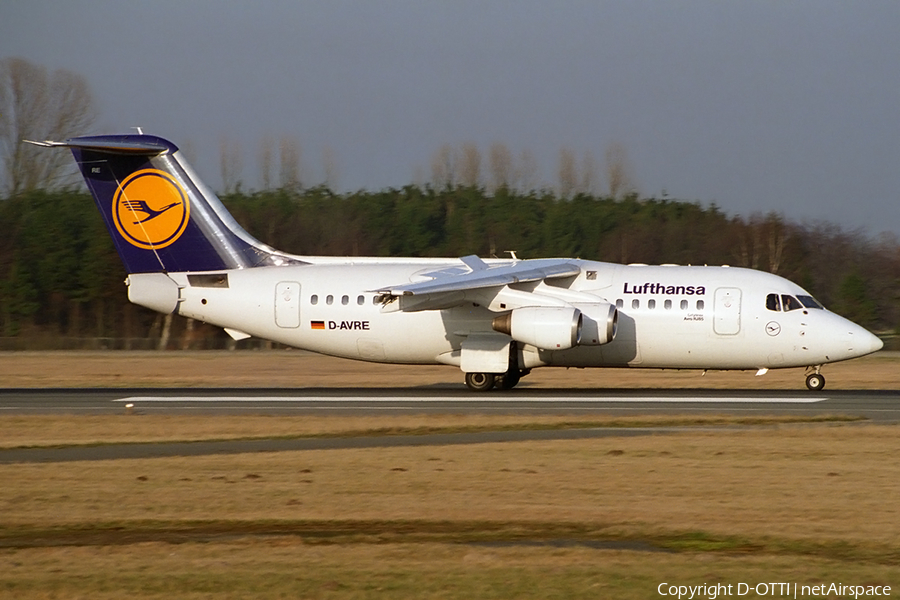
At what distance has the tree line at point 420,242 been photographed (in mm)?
54562

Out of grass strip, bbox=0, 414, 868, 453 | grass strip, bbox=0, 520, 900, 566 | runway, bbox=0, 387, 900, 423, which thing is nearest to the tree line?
runway, bbox=0, 387, 900, 423

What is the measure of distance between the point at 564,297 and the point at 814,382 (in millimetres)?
6153

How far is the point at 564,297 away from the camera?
82.0 feet

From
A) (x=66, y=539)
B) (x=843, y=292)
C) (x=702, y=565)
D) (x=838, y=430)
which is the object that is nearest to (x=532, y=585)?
(x=702, y=565)

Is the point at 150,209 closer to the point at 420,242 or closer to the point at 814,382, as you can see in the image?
the point at 814,382

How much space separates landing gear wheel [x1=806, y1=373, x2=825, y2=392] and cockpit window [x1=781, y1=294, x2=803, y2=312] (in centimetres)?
175

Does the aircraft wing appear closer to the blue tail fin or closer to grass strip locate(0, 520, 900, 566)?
the blue tail fin

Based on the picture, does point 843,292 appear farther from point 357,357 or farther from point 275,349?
point 357,357

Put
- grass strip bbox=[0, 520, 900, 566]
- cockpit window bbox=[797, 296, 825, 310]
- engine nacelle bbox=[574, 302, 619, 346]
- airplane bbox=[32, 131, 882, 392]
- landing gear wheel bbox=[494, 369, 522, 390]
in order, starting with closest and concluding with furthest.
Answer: grass strip bbox=[0, 520, 900, 566]
engine nacelle bbox=[574, 302, 619, 346]
airplane bbox=[32, 131, 882, 392]
cockpit window bbox=[797, 296, 825, 310]
landing gear wheel bbox=[494, 369, 522, 390]

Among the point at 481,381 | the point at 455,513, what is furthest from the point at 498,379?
the point at 455,513

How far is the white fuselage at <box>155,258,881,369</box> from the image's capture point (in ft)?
79.8

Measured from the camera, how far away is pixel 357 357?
26.5 m

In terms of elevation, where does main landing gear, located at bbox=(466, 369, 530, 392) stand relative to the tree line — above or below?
below

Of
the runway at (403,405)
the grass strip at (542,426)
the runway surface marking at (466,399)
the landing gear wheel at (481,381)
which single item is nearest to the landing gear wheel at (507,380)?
the landing gear wheel at (481,381)
